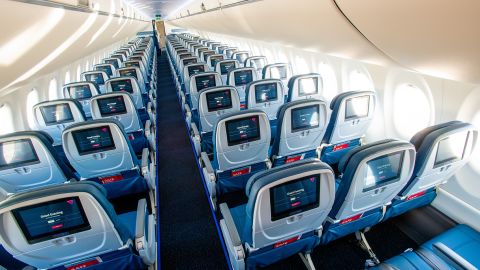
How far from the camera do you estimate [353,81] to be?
5.15 meters

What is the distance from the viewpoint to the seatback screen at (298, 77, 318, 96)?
5016 millimetres

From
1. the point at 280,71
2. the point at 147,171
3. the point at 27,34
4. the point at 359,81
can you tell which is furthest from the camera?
the point at 280,71

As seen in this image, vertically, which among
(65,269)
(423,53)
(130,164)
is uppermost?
(423,53)

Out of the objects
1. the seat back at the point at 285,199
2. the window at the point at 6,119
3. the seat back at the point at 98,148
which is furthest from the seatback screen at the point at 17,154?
the seat back at the point at 285,199

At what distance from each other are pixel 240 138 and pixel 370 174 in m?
1.45

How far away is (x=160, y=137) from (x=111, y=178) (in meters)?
2.89

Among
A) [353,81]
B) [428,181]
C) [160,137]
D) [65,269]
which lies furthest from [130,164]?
[353,81]

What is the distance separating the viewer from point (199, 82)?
5688 millimetres

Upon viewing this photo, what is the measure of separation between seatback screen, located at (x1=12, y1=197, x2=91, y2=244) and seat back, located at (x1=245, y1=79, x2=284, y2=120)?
10.7ft

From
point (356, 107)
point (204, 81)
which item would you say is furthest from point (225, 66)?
point (356, 107)

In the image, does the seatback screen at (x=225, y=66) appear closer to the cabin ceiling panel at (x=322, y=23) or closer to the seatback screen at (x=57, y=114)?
the cabin ceiling panel at (x=322, y=23)

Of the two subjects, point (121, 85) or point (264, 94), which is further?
point (121, 85)

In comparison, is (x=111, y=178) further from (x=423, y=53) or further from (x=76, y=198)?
(x=423, y=53)

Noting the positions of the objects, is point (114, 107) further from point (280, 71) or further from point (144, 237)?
point (280, 71)
